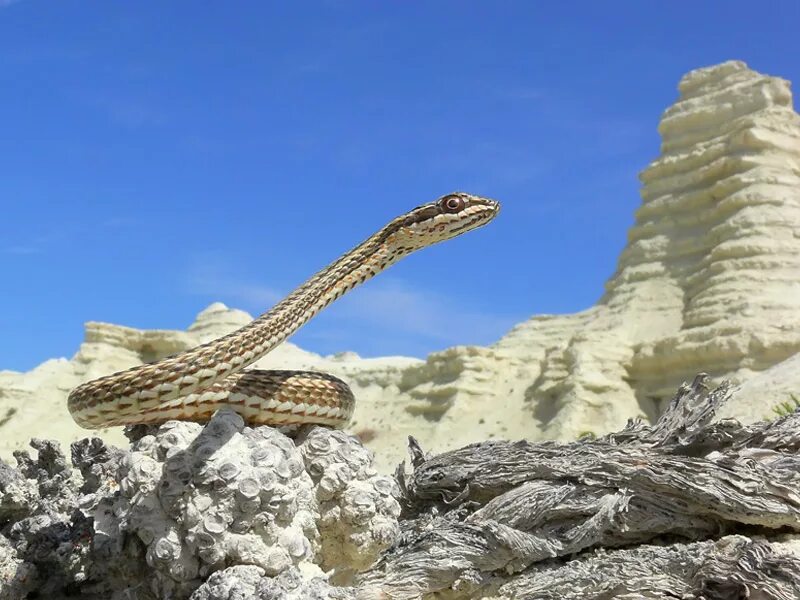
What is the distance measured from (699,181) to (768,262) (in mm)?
6167

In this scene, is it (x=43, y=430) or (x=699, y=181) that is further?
(x=43, y=430)

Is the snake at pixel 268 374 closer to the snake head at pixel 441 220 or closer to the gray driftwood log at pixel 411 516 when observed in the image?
the snake head at pixel 441 220

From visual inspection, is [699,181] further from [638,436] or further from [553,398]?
[638,436]

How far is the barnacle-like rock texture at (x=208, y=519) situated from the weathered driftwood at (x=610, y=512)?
2.65ft

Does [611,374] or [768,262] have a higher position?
[768,262]

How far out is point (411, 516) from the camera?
6383 mm

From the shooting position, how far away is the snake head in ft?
16.4

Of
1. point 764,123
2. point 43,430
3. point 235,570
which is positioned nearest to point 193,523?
point 235,570

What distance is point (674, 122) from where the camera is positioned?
38.2 metres

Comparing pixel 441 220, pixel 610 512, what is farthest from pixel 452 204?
pixel 610 512

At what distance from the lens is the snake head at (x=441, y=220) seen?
16.4 ft

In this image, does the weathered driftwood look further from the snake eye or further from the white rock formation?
the white rock formation

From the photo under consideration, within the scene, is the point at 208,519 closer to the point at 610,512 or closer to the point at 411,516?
the point at 411,516

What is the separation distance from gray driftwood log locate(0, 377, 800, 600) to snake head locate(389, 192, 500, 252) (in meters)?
1.28
